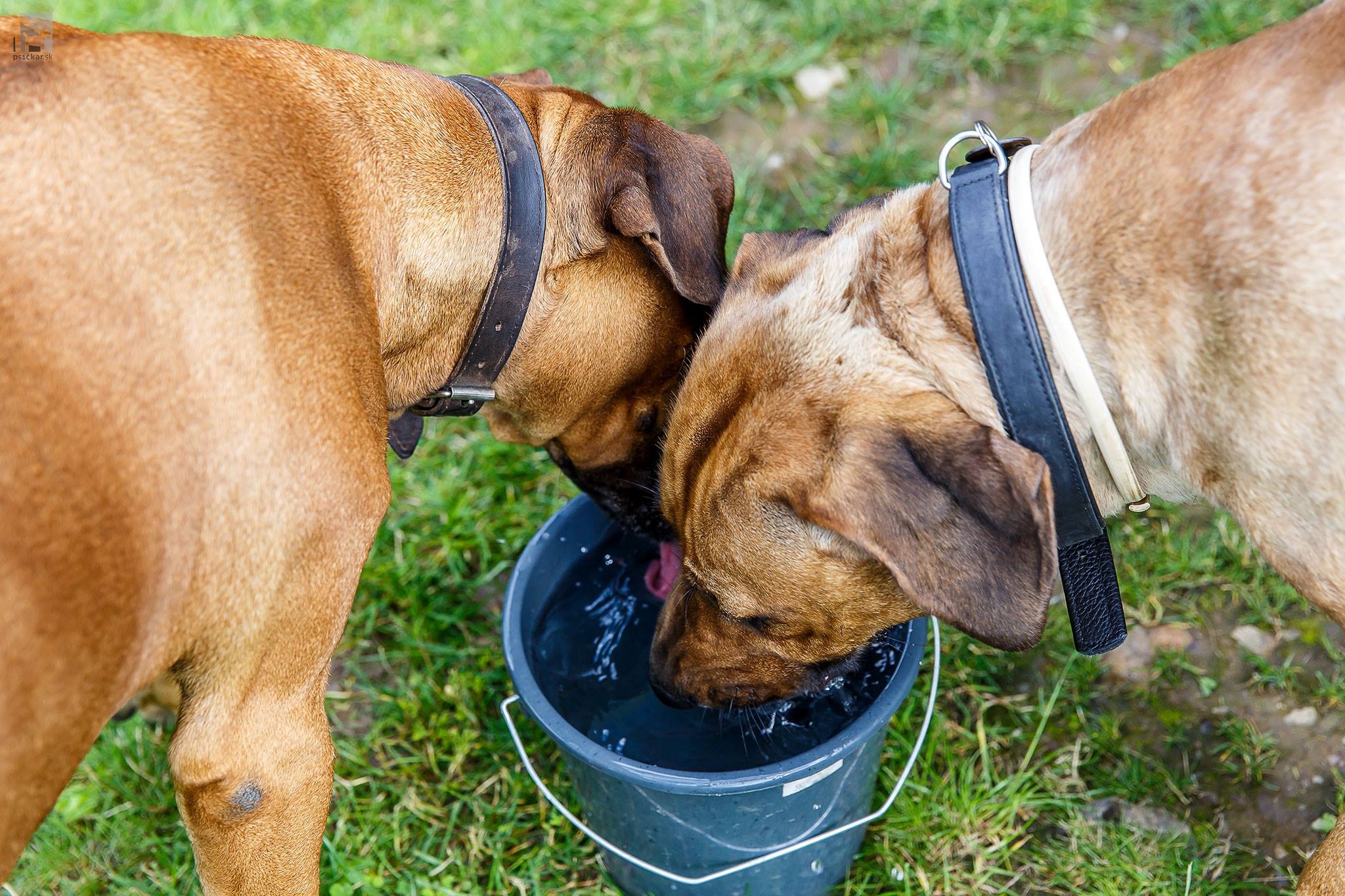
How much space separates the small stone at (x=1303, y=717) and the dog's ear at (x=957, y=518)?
171 cm

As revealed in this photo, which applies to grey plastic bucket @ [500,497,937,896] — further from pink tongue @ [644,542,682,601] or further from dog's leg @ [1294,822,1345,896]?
dog's leg @ [1294,822,1345,896]

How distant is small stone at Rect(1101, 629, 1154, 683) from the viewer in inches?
142

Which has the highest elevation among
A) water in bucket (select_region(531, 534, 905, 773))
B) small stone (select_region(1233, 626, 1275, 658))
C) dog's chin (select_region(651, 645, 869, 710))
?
dog's chin (select_region(651, 645, 869, 710))

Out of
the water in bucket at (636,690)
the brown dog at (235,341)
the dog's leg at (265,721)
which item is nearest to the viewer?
the brown dog at (235,341)

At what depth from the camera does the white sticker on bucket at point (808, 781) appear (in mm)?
2617

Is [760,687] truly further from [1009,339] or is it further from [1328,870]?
[1328,870]

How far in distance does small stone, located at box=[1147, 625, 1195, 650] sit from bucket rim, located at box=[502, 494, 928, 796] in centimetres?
110

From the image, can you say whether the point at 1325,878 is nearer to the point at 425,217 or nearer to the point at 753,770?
the point at 753,770

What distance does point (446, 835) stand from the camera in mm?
3408

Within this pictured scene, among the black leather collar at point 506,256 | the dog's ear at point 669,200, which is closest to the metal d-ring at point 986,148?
the dog's ear at point 669,200

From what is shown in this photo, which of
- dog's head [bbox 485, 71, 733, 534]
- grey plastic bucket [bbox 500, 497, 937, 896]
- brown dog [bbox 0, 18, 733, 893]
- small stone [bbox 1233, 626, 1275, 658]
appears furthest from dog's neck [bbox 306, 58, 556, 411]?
small stone [bbox 1233, 626, 1275, 658]

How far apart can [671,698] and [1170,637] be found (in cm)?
172

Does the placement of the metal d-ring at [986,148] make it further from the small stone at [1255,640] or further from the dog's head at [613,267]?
the small stone at [1255,640]

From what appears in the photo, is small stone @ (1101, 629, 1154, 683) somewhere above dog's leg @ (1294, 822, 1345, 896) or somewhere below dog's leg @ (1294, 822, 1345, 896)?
below
